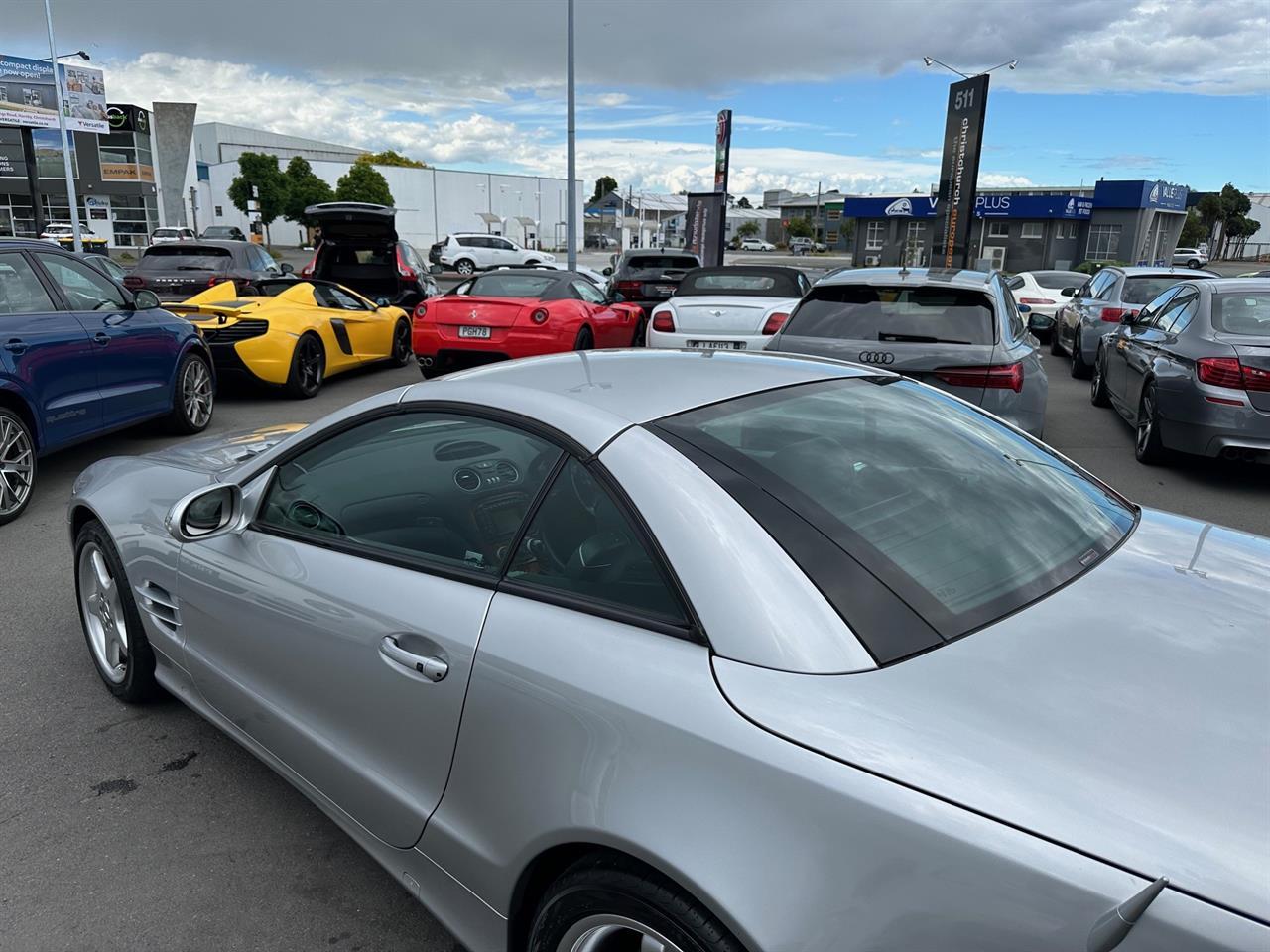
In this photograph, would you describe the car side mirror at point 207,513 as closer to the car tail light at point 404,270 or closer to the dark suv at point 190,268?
the dark suv at point 190,268

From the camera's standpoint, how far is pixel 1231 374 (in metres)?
6.50


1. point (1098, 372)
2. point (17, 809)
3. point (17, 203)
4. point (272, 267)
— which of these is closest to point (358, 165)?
point (17, 203)

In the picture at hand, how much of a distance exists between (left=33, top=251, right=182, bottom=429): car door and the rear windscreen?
4950 mm

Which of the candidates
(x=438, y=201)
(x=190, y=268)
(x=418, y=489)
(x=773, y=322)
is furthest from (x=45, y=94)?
(x=438, y=201)

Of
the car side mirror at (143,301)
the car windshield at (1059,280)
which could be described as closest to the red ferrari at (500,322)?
the car side mirror at (143,301)

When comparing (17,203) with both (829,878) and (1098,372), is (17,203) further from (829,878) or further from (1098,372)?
(829,878)

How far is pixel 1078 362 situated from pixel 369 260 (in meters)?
11.4

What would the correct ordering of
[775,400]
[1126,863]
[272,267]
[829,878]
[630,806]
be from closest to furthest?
1. [1126,863]
2. [829,878]
3. [630,806]
4. [775,400]
5. [272,267]

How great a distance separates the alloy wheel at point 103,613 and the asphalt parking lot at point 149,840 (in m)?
0.17

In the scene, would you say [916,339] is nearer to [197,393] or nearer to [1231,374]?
[1231,374]

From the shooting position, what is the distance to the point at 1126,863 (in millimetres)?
1186

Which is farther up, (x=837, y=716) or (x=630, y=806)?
(x=837, y=716)

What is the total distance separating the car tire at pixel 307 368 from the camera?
32.2 ft

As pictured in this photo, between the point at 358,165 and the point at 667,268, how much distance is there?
5986cm
